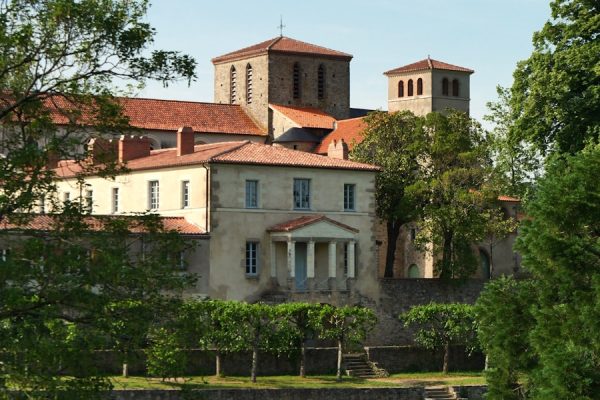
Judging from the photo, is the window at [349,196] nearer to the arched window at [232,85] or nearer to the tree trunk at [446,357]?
the tree trunk at [446,357]

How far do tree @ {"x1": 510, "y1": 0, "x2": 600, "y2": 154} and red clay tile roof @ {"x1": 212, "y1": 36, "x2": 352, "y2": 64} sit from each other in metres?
45.6

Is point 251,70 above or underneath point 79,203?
above

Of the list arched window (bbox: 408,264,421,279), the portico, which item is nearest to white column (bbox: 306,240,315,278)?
the portico

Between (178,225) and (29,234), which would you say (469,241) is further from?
(29,234)

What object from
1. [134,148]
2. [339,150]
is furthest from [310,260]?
[339,150]

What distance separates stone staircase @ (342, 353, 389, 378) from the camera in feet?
182

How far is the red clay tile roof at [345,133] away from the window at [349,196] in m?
19.1

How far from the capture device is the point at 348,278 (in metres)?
62.0

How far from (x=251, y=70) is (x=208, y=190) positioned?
40.9 metres

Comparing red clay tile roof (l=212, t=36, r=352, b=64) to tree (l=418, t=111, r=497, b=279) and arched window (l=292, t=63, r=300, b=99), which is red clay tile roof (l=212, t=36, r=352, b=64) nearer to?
arched window (l=292, t=63, r=300, b=99)

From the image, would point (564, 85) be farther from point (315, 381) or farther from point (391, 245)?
point (391, 245)

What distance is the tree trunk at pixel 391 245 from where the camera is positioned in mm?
71312

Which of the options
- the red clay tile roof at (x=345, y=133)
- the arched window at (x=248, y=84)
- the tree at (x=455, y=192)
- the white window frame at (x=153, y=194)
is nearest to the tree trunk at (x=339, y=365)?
the white window frame at (x=153, y=194)

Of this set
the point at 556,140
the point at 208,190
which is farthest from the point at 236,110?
the point at 556,140
